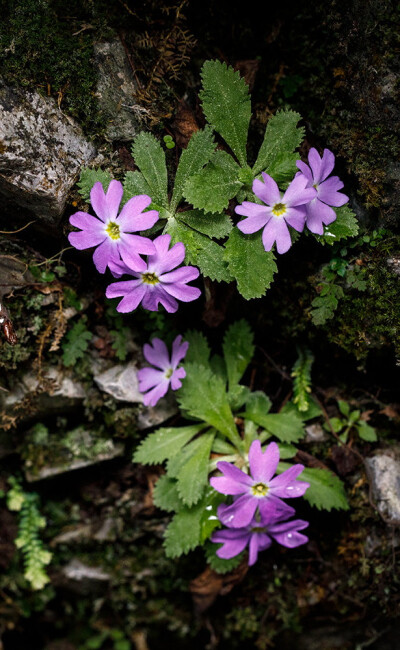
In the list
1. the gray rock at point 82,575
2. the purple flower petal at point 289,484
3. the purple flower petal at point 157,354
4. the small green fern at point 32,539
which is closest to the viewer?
the purple flower petal at point 289,484

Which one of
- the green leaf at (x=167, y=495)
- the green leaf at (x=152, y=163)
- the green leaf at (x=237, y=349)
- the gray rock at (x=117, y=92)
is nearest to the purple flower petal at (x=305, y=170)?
the green leaf at (x=152, y=163)

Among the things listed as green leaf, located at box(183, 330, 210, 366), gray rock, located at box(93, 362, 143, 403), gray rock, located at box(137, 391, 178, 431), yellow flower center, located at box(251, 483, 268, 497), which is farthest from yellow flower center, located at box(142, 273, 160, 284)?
yellow flower center, located at box(251, 483, 268, 497)

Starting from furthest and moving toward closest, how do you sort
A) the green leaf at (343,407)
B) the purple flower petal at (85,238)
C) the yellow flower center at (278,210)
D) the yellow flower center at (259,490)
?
the green leaf at (343,407), the yellow flower center at (259,490), the yellow flower center at (278,210), the purple flower petal at (85,238)

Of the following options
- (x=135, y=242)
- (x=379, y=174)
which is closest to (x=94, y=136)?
(x=135, y=242)

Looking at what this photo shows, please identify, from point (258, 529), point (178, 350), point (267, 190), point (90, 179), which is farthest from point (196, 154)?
point (258, 529)

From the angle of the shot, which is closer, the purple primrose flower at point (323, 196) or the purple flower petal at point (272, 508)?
the purple primrose flower at point (323, 196)

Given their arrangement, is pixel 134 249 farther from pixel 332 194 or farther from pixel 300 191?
pixel 332 194

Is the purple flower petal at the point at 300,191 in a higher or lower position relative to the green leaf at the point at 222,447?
higher

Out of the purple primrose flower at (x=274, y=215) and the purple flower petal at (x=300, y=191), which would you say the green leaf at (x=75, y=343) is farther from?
the purple flower petal at (x=300, y=191)
